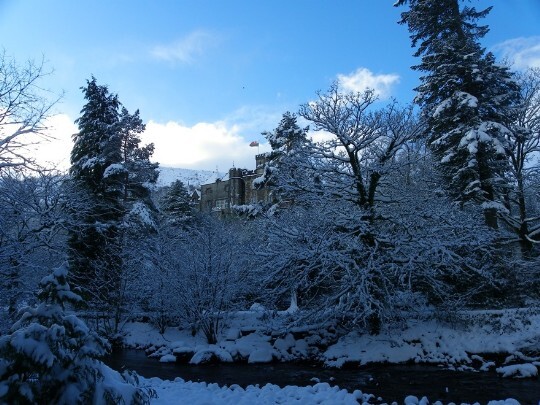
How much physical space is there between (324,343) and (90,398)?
14.1 metres

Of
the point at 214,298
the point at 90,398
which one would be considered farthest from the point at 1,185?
the point at 90,398

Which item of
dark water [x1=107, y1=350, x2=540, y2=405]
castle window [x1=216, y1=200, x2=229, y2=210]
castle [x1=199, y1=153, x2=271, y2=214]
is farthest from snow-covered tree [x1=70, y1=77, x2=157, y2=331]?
castle window [x1=216, y1=200, x2=229, y2=210]

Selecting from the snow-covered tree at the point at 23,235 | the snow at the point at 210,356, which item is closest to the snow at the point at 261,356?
the snow at the point at 210,356

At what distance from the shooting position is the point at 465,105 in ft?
66.5

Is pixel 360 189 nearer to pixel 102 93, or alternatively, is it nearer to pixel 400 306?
pixel 400 306

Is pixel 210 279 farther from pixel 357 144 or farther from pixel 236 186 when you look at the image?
pixel 236 186

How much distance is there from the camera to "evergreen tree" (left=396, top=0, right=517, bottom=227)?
19734mm

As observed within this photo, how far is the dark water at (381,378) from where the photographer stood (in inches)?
407

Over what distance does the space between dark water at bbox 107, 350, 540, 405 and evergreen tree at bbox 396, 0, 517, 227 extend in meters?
9.66

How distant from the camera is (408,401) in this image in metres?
8.95

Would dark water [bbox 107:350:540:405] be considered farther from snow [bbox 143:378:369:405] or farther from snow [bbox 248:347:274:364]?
snow [bbox 143:378:369:405]

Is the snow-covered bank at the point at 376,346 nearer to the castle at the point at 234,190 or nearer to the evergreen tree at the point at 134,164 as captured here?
the evergreen tree at the point at 134,164

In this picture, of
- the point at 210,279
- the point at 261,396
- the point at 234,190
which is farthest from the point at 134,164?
the point at 234,190

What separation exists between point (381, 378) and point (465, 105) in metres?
14.4
